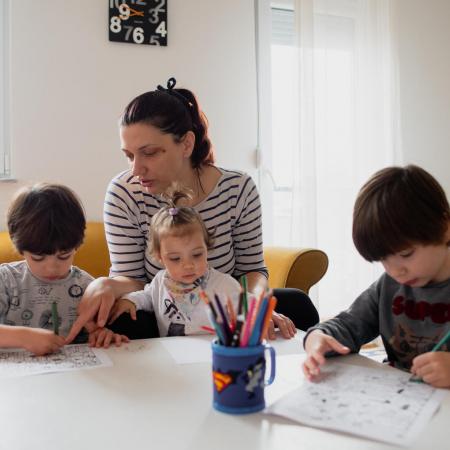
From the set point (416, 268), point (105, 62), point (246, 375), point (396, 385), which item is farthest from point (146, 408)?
point (105, 62)

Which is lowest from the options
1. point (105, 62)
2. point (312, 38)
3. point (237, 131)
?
point (237, 131)

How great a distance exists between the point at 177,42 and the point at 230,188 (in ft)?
4.60

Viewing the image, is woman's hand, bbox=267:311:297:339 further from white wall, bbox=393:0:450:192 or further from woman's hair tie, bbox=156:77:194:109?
white wall, bbox=393:0:450:192

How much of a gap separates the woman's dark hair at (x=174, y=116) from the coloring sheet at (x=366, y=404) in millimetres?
946

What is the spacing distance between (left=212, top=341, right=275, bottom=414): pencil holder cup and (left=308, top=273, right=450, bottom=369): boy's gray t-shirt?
1.06ft

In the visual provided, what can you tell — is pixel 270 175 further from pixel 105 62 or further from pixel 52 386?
pixel 52 386

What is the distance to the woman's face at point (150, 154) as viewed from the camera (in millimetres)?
1586

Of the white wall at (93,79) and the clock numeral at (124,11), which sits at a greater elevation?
the clock numeral at (124,11)

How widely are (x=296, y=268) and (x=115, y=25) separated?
1.49 m

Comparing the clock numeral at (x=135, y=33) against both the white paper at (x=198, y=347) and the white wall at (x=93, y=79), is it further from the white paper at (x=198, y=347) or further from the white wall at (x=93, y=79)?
the white paper at (x=198, y=347)

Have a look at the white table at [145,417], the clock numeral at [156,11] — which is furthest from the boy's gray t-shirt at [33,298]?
the clock numeral at [156,11]

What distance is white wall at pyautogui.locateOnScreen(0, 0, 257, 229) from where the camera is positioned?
102 inches

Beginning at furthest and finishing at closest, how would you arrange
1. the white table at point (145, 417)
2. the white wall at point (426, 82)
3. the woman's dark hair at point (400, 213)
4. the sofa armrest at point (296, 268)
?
1. the white wall at point (426, 82)
2. the sofa armrest at point (296, 268)
3. the woman's dark hair at point (400, 213)
4. the white table at point (145, 417)

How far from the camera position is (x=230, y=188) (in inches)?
68.5
